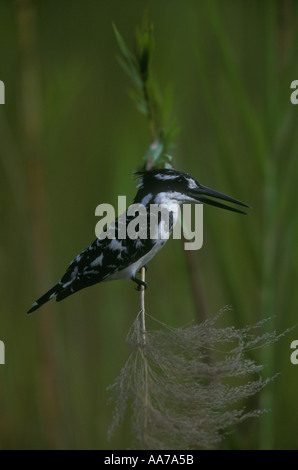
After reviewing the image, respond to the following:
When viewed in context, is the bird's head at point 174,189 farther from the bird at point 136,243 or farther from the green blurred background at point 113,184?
the green blurred background at point 113,184

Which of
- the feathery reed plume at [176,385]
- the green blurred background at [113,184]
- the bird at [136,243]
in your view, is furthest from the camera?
the green blurred background at [113,184]

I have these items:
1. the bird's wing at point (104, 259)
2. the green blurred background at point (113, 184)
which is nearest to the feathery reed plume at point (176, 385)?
the bird's wing at point (104, 259)

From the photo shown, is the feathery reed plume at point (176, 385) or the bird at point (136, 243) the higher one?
the bird at point (136, 243)

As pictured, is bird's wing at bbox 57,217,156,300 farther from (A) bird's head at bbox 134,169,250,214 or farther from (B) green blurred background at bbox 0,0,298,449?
(B) green blurred background at bbox 0,0,298,449

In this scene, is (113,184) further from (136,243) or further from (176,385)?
(176,385)

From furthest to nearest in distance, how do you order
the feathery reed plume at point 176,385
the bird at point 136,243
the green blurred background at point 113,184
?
the green blurred background at point 113,184 < the bird at point 136,243 < the feathery reed plume at point 176,385

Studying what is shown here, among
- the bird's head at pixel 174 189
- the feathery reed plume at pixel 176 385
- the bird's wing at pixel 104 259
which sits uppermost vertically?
the bird's head at pixel 174 189

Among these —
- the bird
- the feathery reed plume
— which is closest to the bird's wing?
the bird
